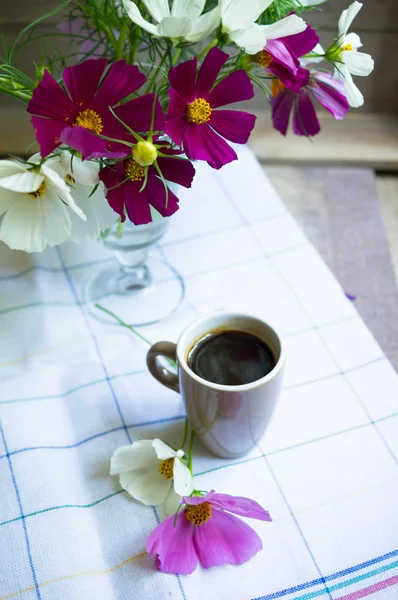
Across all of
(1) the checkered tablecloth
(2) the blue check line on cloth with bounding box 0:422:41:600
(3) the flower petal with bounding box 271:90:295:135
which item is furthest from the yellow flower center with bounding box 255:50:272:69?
(2) the blue check line on cloth with bounding box 0:422:41:600

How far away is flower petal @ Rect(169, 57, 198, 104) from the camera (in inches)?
21.1

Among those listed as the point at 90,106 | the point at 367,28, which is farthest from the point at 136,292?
the point at 367,28

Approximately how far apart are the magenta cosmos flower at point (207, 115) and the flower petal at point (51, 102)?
0.08m

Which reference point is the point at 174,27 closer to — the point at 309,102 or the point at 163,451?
the point at 309,102

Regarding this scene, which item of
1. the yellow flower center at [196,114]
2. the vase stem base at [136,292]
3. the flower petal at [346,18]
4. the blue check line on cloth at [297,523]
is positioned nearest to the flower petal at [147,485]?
the blue check line on cloth at [297,523]

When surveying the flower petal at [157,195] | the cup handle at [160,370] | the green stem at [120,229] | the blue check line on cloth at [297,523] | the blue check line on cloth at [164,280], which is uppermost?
the flower petal at [157,195]

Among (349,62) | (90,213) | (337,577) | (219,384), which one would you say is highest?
(349,62)

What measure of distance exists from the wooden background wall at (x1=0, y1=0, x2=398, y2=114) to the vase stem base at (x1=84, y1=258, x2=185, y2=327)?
0.45 meters

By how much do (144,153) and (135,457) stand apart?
291 mm

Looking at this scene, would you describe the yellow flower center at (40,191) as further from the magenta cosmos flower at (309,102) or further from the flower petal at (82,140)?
the magenta cosmos flower at (309,102)

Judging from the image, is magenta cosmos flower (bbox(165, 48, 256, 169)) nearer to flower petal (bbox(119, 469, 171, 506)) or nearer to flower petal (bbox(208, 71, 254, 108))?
flower petal (bbox(208, 71, 254, 108))

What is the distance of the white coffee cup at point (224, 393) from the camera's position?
60 cm

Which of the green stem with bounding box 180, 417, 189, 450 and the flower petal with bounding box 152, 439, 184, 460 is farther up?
the flower petal with bounding box 152, 439, 184, 460

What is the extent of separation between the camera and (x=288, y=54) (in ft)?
1.79
